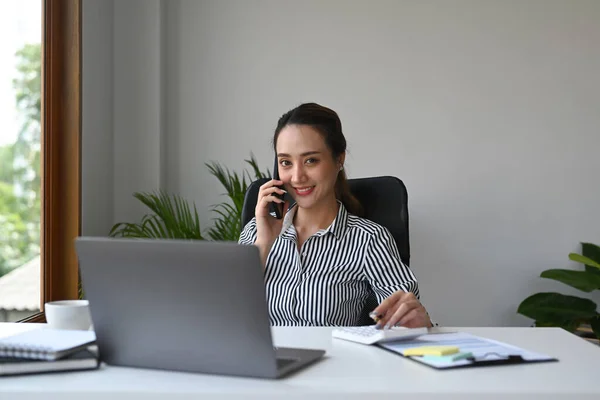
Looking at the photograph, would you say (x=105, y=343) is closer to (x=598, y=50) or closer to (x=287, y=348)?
(x=287, y=348)

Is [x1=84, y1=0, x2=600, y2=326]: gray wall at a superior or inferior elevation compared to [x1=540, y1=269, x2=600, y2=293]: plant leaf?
superior

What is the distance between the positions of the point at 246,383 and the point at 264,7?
295cm

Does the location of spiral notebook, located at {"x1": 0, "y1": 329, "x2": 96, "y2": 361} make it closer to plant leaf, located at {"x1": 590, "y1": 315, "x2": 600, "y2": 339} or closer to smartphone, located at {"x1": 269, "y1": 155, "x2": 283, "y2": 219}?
smartphone, located at {"x1": 269, "y1": 155, "x2": 283, "y2": 219}

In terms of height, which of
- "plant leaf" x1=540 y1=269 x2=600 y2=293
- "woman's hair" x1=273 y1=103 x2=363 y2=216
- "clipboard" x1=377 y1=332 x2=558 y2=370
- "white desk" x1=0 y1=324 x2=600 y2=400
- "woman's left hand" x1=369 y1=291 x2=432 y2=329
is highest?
"woman's hair" x1=273 y1=103 x2=363 y2=216

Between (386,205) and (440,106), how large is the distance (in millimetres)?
1696

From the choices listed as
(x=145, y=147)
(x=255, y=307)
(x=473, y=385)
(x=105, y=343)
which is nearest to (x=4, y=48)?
(x=145, y=147)

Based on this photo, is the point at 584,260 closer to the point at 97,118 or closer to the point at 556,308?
the point at 556,308

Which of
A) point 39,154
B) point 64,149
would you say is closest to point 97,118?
point 64,149

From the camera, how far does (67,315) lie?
1.46m

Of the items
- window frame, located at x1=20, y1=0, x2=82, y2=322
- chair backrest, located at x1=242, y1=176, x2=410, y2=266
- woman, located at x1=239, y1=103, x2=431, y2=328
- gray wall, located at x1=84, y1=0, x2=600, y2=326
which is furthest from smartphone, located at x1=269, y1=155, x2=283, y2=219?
gray wall, located at x1=84, y1=0, x2=600, y2=326

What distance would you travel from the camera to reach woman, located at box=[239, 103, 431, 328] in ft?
6.75

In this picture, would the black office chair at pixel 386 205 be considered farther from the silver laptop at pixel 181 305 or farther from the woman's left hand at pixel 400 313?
the silver laptop at pixel 181 305

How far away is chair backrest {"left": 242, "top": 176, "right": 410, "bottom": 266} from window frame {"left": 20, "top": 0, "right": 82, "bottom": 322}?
A: 46.4 inches

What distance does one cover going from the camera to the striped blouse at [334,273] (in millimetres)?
2053
